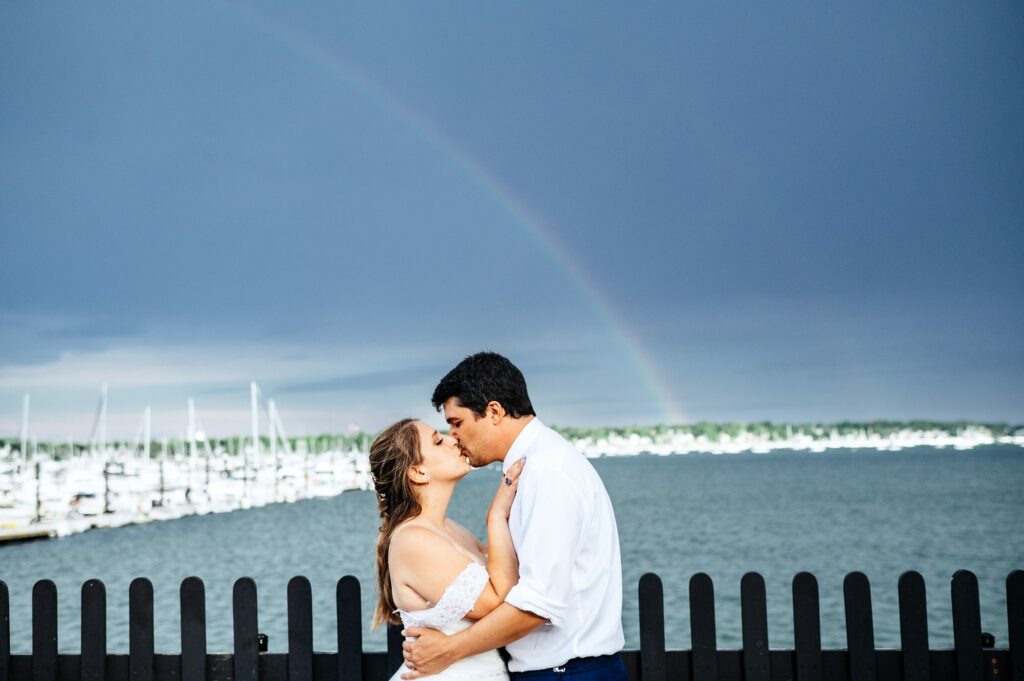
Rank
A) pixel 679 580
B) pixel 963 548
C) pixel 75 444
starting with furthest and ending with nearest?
pixel 75 444 → pixel 963 548 → pixel 679 580

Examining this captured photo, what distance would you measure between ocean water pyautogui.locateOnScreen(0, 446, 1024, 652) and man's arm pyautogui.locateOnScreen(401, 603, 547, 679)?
27121 mm

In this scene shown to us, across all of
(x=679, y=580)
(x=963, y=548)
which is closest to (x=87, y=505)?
(x=679, y=580)

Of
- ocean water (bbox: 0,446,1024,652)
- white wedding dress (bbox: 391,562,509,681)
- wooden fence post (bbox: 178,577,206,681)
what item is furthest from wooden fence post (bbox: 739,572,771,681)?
ocean water (bbox: 0,446,1024,652)

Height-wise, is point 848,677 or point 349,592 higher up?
point 349,592

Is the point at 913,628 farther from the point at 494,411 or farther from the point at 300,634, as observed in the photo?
the point at 300,634

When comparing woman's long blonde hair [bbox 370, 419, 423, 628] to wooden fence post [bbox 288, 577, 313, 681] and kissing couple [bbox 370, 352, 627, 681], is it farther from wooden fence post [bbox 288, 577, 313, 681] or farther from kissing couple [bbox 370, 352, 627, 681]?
wooden fence post [bbox 288, 577, 313, 681]

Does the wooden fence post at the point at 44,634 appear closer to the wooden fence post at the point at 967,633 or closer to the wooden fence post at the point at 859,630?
the wooden fence post at the point at 859,630

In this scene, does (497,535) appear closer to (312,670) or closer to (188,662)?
(312,670)

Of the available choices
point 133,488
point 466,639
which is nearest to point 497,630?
point 466,639

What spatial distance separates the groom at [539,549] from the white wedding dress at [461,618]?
0.19ft

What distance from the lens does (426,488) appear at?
15.2ft

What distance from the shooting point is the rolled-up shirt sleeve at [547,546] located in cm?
388

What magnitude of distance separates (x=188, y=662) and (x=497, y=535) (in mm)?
2753

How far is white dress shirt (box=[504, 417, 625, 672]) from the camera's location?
153 inches
